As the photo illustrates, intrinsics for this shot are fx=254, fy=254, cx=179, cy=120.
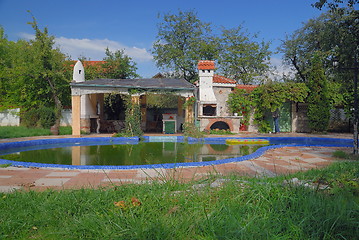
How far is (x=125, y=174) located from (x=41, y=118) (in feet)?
38.6

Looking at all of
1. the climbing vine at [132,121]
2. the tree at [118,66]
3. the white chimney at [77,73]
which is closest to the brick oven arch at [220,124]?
the climbing vine at [132,121]

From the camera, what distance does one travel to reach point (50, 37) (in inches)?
605

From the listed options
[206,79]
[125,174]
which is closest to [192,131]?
[206,79]

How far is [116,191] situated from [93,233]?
110 cm

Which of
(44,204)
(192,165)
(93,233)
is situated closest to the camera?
(93,233)

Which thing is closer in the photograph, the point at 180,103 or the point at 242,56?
the point at 180,103

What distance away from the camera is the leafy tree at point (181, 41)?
24.6 meters

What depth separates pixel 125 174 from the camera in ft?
18.4

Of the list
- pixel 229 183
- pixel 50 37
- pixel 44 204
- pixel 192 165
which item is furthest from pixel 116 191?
pixel 50 37

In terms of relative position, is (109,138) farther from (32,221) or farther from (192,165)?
(32,221)

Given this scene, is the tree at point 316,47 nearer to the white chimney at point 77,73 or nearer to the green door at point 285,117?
the green door at point 285,117

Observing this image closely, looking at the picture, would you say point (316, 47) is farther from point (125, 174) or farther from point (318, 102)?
point (125, 174)

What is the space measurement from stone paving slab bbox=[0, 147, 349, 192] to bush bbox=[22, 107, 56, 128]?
31.7 feet

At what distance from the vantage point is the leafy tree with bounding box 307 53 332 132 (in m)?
15.8
